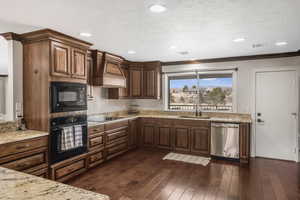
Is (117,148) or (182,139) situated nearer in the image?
(117,148)

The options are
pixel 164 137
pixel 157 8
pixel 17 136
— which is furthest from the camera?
pixel 164 137

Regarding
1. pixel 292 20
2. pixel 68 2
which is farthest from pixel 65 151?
pixel 292 20

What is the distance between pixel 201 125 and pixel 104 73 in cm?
254

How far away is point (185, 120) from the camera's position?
4.59m

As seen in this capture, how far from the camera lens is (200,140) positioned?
14.5 feet

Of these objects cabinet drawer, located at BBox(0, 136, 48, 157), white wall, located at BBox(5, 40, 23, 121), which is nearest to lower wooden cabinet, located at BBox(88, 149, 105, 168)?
cabinet drawer, located at BBox(0, 136, 48, 157)

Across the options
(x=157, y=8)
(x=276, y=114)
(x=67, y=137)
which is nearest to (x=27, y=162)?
(x=67, y=137)

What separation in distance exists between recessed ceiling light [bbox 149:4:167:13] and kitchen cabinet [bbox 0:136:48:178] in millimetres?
2281

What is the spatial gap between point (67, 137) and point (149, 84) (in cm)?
288

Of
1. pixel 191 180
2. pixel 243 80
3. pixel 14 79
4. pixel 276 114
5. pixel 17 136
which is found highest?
pixel 243 80

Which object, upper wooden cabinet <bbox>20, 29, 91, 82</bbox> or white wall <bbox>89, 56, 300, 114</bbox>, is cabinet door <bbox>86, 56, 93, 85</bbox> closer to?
white wall <bbox>89, 56, 300, 114</bbox>

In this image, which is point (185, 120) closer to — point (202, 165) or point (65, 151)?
point (202, 165)

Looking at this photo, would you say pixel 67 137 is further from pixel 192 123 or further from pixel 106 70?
pixel 192 123

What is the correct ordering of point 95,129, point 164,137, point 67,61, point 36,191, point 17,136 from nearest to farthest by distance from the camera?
point 36,191, point 17,136, point 67,61, point 95,129, point 164,137
